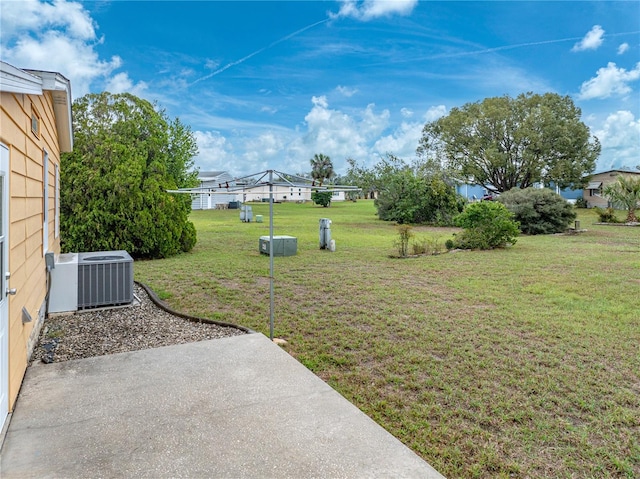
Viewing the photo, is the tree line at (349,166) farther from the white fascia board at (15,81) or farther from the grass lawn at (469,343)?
the white fascia board at (15,81)

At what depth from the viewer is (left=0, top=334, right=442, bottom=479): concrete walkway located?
2104mm

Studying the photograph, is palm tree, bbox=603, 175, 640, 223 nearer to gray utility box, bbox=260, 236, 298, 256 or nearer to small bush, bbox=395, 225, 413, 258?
small bush, bbox=395, 225, 413, 258

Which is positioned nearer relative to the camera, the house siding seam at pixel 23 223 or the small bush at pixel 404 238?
the house siding seam at pixel 23 223

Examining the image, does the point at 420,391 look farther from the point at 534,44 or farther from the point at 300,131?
the point at 300,131

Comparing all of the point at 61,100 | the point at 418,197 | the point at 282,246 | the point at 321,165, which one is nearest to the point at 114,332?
the point at 61,100

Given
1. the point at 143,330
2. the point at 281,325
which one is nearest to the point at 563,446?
the point at 281,325

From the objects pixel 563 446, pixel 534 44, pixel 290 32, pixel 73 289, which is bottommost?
pixel 563 446

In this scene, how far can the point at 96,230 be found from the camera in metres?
8.88

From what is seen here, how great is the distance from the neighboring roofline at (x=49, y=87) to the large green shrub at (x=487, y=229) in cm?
963

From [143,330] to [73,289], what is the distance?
136cm

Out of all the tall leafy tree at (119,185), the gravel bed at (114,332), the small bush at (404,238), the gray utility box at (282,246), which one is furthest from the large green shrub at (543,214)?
the gravel bed at (114,332)

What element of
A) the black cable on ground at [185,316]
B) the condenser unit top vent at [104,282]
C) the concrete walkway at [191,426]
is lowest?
the concrete walkway at [191,426]

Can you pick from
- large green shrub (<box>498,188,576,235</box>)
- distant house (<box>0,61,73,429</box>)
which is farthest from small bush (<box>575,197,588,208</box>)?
distant house (<box>0,61,73,429</box>)

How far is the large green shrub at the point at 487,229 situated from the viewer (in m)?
11.6
